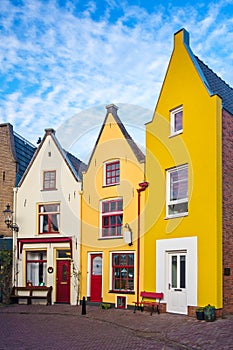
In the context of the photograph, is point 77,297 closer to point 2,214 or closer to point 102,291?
point 102,291

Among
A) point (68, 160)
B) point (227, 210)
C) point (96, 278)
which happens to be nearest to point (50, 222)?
point (68, 160)

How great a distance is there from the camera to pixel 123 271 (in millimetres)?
19484

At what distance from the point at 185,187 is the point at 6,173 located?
10977mm

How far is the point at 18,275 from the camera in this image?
2205 cm

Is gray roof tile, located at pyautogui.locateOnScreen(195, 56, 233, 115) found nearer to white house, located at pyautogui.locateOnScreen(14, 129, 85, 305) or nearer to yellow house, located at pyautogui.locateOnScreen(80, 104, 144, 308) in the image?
yellow house, located at pyautogui.locateOnScreen(80, 104, 144, 308)

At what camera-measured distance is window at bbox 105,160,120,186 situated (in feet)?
67.4

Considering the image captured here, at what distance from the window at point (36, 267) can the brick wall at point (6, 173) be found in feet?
6.10

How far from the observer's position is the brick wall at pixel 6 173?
23.2m

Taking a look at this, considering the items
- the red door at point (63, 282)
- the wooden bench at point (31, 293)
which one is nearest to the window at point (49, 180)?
the red door at point (63, 282)

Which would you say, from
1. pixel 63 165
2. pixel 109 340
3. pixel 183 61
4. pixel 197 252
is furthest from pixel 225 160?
pixel 63 165

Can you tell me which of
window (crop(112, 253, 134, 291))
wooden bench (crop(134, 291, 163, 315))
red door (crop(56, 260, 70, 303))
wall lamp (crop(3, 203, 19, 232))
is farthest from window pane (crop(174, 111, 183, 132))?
wall lamp (crop(3, 203, 19, 232))

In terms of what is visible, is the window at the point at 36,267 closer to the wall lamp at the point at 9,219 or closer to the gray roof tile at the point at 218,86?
the wall lamp at the point at 9,219

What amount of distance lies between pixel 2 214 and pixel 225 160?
1254 cm

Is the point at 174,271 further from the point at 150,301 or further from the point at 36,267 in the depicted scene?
the point at 36,267
